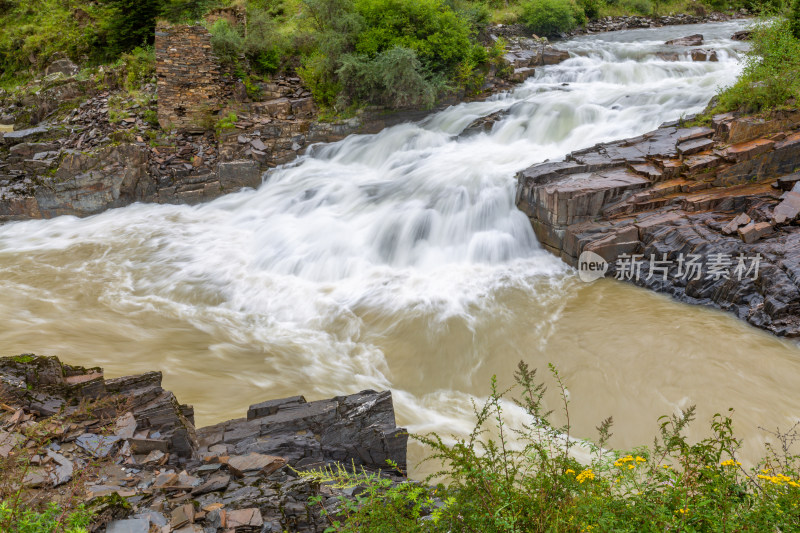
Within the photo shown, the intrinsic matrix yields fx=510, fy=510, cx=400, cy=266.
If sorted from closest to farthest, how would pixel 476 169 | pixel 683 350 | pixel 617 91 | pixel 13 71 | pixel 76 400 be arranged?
1. pixel 76 400
2. pixel 683 350
3. pixel 476 169
4. pixel 617 91
5. pixel 13 71

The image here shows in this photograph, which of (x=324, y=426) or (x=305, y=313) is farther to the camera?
(x=305, y=313)

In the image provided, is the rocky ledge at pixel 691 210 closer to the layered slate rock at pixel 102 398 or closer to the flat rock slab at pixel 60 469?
the layered slate rock at pixel 102 398

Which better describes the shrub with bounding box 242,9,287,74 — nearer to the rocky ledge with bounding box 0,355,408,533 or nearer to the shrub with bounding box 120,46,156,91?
the shrub with bounding box 120,46,156,91

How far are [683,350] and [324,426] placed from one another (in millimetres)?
5530

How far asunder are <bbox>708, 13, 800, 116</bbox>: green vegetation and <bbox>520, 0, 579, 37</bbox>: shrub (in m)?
11.7

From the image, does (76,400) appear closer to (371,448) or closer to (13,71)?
(371,448)

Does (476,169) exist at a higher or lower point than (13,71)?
lower

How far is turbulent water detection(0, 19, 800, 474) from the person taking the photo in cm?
704

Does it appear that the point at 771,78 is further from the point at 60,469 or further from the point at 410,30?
the point at 60,469

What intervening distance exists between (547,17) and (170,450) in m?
23.2

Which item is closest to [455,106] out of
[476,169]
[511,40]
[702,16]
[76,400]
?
[476,169]

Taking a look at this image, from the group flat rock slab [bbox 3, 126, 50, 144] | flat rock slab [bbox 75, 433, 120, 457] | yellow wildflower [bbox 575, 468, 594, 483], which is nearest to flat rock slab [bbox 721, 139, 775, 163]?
yellow wildflower [bbox 575, 468, 594, 483]

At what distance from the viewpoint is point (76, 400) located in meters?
4.73

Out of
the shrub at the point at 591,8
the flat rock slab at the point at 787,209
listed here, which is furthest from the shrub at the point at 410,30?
the shrub at the point at 591,8
